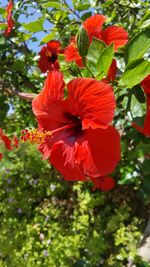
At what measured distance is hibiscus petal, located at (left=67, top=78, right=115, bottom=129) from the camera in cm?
64

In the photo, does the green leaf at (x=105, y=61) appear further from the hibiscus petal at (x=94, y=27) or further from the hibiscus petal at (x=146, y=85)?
the hibiscus petal at (x=94, y=27)

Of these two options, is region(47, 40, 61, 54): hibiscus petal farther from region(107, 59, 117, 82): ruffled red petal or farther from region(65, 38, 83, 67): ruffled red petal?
region(107, 59, 117, 82): ruffled red petal

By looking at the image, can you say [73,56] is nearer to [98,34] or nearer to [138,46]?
[98,34]

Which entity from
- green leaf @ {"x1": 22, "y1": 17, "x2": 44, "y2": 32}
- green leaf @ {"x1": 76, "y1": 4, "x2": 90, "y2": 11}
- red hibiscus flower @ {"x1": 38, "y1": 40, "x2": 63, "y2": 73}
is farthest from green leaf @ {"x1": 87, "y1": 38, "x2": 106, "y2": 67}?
red hibiscus flower @ {"x1": 38, "y1": 40, "x2": 63, "y2": 73}

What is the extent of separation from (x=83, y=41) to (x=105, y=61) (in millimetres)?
58

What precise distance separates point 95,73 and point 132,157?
138cm

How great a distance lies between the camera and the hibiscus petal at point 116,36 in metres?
0.82

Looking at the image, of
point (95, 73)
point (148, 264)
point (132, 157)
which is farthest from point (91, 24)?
point (148, 264)

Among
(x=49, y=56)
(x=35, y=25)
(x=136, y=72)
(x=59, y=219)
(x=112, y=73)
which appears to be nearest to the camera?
(x=136, y=72)

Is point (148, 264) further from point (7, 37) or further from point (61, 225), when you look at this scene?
point (7, 37)

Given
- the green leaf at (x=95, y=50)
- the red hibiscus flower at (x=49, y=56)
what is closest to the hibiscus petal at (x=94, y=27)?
the green leaf at (x=95, y=50)

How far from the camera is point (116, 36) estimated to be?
0.83 meters

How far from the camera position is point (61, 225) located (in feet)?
8.54

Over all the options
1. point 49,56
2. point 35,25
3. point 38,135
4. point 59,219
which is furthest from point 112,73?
point 59,219
